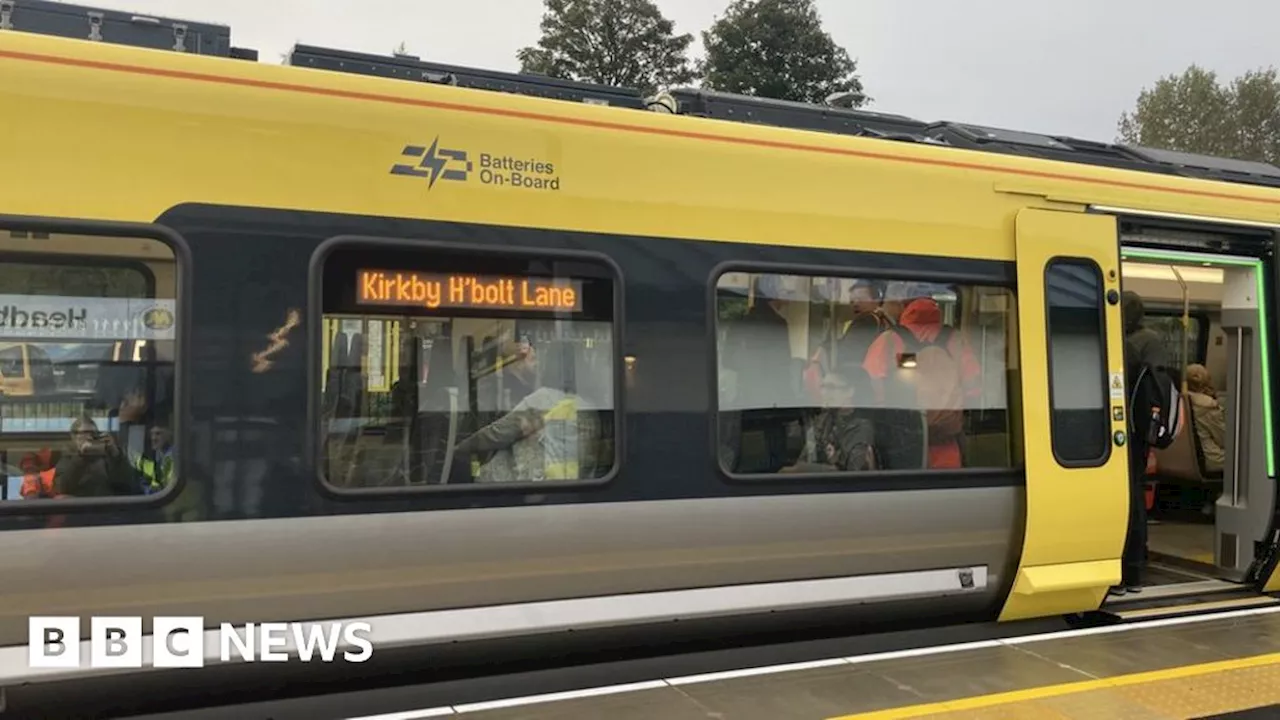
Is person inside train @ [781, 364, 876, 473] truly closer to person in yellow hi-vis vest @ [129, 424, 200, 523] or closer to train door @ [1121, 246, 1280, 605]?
train door @ [1121, 246, 1280, 605]

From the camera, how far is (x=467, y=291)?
12.3 feet

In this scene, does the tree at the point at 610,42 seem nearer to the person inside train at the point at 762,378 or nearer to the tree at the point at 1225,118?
the tree at the point at 1225,118

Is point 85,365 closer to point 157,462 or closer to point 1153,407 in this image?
point 157,462

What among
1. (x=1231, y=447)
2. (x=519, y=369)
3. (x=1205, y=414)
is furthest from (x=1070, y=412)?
(x=1205, y=414)

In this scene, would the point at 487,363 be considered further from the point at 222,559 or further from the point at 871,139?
the point at 871,139

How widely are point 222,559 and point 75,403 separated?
0.72m

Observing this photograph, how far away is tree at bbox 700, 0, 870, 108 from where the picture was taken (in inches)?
1401

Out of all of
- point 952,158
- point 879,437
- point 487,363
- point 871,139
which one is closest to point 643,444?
point 487,363

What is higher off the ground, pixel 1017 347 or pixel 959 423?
pixel 1017 347

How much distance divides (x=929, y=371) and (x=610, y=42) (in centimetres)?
3294

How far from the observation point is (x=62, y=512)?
3.12 metres

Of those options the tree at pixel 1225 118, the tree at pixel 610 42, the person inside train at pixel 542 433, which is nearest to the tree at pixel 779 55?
the tree at pixel 610 42

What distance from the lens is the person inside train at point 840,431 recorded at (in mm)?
4359

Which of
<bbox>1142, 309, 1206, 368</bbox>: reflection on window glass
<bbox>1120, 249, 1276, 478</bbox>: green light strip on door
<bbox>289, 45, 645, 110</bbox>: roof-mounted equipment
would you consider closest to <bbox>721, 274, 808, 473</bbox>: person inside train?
<bbox>289, 45, 645, 110</bbox>: roof-mounted equipment
